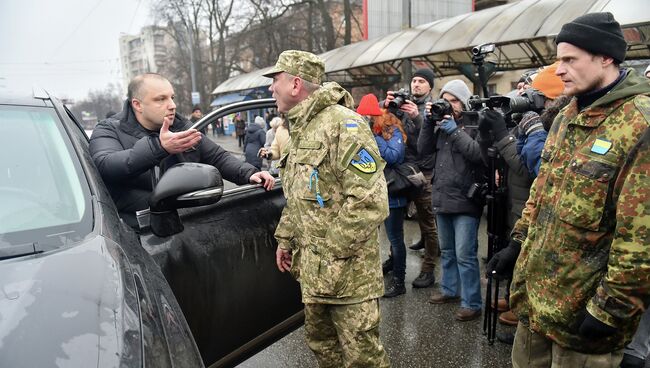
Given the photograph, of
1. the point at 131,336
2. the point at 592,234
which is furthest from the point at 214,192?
the point at 592,234

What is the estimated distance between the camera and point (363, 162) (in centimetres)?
212

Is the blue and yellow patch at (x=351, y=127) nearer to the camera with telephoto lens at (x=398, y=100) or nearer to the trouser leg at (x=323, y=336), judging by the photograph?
the trouser leg at (x=323, y=336)

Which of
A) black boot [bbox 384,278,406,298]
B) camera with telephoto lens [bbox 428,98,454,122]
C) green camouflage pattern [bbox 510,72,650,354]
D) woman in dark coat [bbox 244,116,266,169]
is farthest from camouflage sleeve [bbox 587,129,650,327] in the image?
woman in dark coat [bbox 244,116,266,169]

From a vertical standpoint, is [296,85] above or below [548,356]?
above

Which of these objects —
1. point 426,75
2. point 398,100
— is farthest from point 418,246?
point 398,100

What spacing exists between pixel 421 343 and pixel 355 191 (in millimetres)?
1806

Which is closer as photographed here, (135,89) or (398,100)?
(135,89)

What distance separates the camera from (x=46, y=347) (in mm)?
1075

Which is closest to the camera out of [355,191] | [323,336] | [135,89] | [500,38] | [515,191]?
[355,191]

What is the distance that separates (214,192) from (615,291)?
60.9 inches

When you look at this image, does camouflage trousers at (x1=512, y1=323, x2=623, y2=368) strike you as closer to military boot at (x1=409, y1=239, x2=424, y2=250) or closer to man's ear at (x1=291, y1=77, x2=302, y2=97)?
man's ear at (x1=291, y1=77, x2=302, y2=97)

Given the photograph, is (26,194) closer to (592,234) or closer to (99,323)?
(99,323)

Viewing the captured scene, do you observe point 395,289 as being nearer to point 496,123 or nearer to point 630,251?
point 496,123

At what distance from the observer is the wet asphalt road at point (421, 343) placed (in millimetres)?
3166
